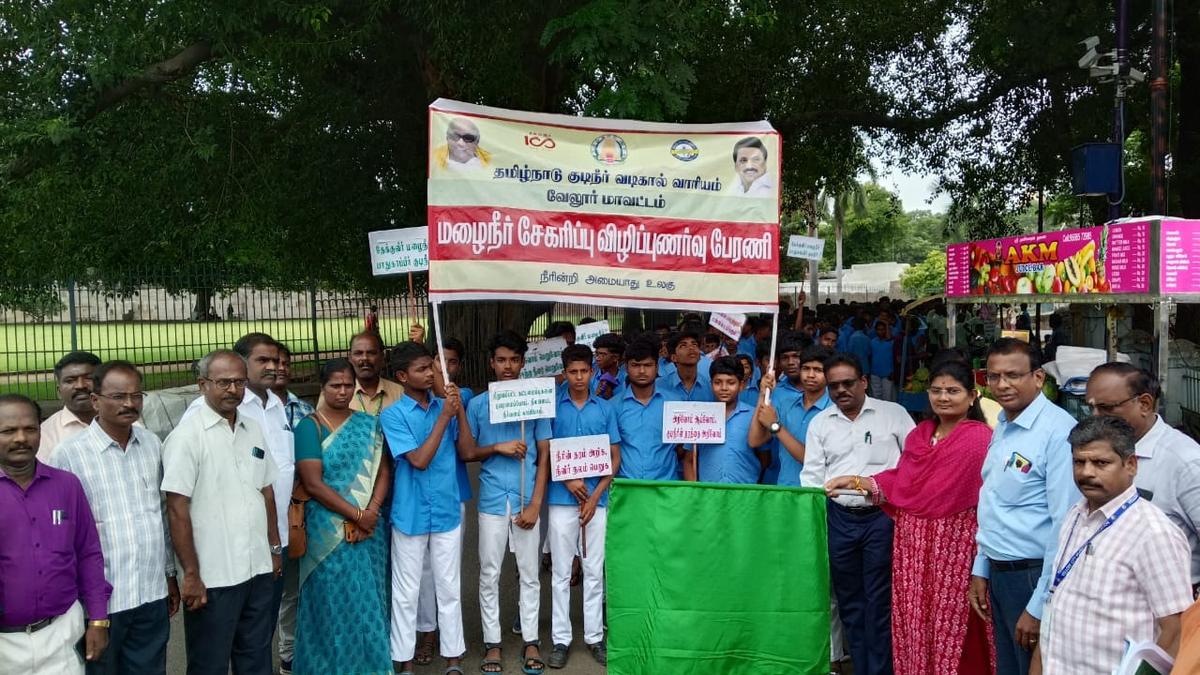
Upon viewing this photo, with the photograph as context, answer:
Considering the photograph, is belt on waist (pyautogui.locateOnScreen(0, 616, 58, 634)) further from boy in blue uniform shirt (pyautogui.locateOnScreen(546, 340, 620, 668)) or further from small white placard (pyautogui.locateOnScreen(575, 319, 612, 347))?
small white placard (pyautogui.locateOnScreen(575, 319, 612, 347))

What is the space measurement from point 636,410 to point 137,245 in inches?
342

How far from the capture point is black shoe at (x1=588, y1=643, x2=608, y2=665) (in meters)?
5.21

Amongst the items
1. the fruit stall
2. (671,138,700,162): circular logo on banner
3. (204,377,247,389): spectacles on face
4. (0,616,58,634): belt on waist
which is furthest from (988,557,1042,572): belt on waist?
(0,616,58,634): belt on waist

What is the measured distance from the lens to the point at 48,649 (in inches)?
134

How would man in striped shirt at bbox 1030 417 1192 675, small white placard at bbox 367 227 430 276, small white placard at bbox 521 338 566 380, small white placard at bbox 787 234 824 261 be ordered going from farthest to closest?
small white placard at bbox 787 234 824 261 < small white placard at bbox 521 338 566 380 < small white placard at bbox 367 227 430 276 < man in striped shirt at bbox 1030 417 1192 675

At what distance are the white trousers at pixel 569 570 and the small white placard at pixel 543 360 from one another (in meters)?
1.93

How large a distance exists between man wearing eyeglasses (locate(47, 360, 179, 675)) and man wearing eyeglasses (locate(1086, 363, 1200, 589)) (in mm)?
3802

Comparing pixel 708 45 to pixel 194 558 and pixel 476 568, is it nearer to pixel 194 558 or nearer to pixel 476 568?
pixel 476 568

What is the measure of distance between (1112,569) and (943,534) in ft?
4.12

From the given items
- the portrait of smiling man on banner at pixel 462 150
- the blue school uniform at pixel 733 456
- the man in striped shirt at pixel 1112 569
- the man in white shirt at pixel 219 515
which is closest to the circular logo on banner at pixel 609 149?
the portrait of smiling man on banner at pixel 462 150

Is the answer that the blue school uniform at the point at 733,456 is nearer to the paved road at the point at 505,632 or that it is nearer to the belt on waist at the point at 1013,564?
the paved road at the point at 505,632

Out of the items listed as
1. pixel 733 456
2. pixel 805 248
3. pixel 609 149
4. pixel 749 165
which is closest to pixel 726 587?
pixel 733 456

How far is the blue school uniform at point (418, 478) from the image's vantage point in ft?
16.2

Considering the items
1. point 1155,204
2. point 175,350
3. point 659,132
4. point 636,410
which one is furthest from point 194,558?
point 1155,204
